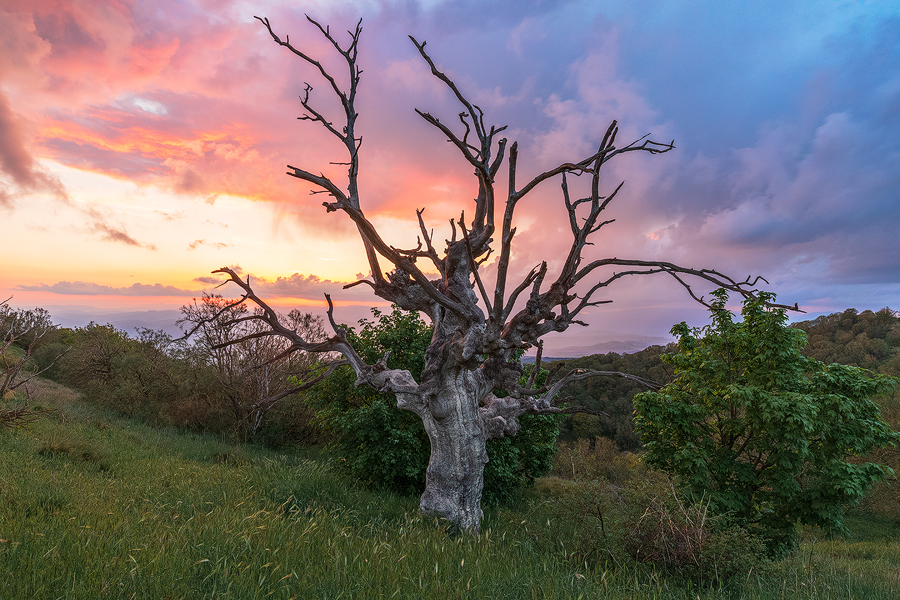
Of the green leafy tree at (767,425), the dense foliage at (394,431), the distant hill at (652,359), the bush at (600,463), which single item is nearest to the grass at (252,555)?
the green leafy tree at (767,425)

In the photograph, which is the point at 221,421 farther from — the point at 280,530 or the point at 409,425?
the point at 280,530

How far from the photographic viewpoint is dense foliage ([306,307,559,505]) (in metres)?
12.8

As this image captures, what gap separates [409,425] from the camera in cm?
1325

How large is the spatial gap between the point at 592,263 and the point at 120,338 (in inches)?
1359

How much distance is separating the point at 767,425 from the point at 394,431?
8872mm

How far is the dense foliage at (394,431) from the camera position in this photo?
12.8 m

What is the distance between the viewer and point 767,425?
30.2 feet

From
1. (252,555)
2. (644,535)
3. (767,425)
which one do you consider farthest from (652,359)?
(252,555)

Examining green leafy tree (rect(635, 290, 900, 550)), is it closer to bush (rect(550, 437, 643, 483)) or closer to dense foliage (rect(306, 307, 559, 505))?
bush (rect(550, 437, 643, 483))

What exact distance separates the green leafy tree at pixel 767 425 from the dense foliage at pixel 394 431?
4706mm

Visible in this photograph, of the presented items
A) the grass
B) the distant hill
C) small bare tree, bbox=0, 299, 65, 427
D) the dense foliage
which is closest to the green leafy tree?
the grass

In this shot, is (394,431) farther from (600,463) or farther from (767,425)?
(600,463)

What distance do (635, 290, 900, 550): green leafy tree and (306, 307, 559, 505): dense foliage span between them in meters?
4.71

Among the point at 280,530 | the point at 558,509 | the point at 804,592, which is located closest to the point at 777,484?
the point at 804,592
